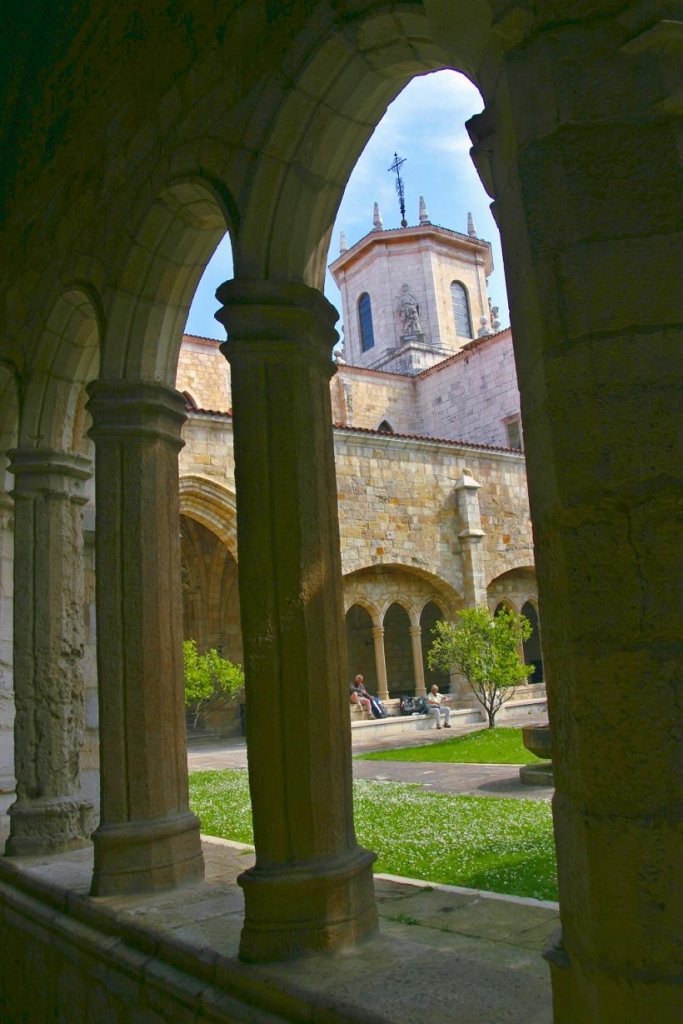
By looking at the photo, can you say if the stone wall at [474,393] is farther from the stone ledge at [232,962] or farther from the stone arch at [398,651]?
the stone ledge at [232,962]

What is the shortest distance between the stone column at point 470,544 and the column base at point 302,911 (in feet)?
45.7

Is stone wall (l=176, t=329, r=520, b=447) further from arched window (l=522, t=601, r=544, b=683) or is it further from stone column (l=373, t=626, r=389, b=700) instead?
stone column (l=373, t=626, r=389, b=700)

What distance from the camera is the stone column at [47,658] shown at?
413 cm

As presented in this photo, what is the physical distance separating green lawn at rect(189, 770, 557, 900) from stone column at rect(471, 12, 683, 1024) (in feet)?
7.46

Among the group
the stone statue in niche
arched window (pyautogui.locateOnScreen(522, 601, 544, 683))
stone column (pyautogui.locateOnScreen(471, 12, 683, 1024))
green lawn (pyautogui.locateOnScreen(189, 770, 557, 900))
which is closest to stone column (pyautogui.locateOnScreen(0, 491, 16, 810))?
green lawn (pyautogui.locateOnScreen(189, 770, 557, 900))

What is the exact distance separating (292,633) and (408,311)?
23.9 m

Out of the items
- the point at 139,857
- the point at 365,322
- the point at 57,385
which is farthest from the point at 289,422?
the point at 365,322

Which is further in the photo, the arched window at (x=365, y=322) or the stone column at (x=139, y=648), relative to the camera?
the arched window at (x=365, y=322)

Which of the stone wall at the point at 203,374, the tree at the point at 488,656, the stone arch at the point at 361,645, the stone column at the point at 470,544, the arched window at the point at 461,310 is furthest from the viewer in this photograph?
the arched window at the point at 461,310

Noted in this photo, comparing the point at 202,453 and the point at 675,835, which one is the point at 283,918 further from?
the point at 202,453

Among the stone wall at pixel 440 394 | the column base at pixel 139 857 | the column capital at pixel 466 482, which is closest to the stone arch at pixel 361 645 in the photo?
the column capital at pixel 466 482

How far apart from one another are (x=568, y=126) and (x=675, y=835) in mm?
1268

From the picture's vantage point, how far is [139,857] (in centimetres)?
317

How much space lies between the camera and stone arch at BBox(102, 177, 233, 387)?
3418mm
